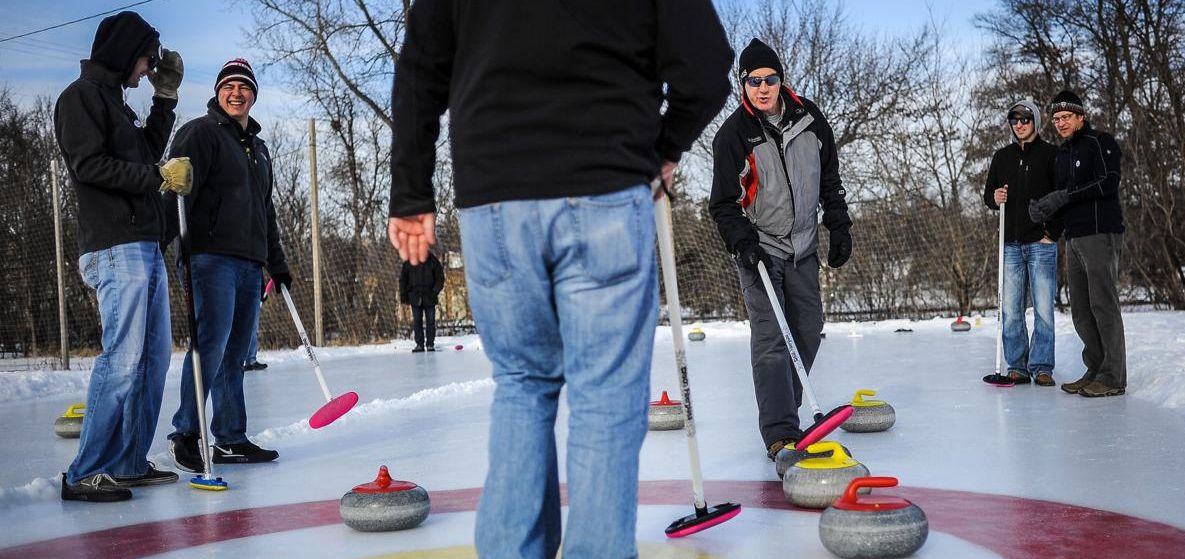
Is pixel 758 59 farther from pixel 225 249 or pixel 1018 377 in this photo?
pixel 1018 377

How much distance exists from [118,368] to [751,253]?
2.38 metres

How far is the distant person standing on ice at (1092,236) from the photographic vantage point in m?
5.73

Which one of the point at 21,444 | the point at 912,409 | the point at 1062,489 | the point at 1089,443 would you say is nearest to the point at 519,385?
the point at 1062,489

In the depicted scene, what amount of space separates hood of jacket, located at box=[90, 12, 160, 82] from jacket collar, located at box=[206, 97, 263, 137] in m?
0.62

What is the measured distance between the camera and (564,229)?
1.80m

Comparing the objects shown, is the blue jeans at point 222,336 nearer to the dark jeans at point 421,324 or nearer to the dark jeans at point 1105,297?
the dark jeans at point 1105,297

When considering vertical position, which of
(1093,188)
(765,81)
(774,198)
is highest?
(765,81)

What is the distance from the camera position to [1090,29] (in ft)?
63.9

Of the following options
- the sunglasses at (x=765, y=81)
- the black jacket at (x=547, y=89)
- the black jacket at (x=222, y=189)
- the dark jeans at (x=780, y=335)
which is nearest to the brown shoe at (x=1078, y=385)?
the dark jeans at (x=780, y=335)

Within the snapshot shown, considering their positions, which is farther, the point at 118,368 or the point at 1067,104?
the point at 1067,104

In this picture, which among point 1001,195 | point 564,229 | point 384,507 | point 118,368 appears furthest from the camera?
point 1001,195

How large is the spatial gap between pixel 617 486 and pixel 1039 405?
437 centimetres

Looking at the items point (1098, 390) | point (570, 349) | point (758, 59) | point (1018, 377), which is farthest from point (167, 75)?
point (1018, 377)

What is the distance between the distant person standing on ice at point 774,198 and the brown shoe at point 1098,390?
2.41 m
